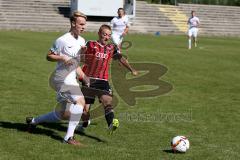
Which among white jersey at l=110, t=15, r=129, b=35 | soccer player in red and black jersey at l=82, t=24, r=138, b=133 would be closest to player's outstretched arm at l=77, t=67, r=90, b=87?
soccer player in red and black jersey at l=82, t=24, r=138, b=133

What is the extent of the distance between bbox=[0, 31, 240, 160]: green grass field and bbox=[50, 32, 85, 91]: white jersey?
1002mm

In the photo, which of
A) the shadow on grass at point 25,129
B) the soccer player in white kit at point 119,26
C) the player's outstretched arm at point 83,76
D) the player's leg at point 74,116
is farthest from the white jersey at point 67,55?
the soccer player in white kit at point 119,26

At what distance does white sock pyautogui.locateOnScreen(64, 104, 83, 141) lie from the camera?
7730mm

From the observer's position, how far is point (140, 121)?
389 inches

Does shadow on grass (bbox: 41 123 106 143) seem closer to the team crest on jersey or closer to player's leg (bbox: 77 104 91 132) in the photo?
player's leg (bbox: 77 104 91 132)

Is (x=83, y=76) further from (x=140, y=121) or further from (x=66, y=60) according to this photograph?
(x=140, y=121)

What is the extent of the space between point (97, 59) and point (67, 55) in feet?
2.54

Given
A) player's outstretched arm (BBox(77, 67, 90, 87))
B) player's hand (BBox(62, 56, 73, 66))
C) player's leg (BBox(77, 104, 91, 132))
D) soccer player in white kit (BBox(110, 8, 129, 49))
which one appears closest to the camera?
player's hand (BBox(62, 56, 73, 66))

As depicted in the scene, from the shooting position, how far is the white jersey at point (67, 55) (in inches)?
307

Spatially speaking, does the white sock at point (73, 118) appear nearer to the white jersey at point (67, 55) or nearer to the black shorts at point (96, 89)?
the white jersey at point (67, 55)

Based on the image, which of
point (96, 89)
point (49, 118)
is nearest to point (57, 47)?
point (96, 89)

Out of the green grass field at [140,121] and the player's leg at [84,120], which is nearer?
the green grass field at [140,121]

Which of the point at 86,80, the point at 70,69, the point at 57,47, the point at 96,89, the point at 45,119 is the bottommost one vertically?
the point at 45,119

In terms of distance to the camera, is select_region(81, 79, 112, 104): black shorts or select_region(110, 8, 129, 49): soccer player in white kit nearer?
select_region(81, 79, 112, 104): black shorts
